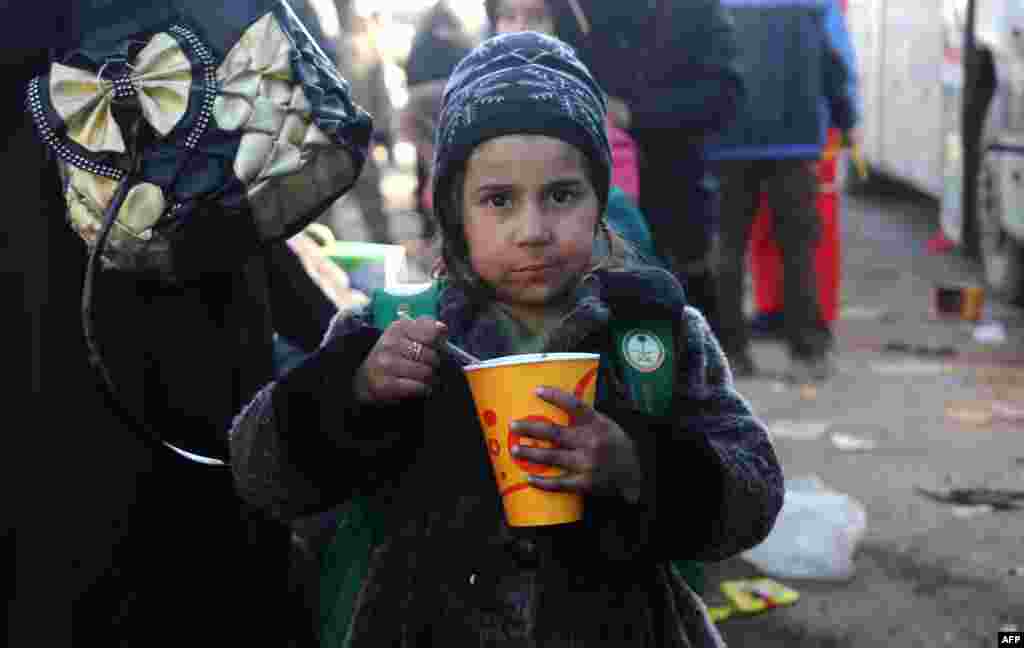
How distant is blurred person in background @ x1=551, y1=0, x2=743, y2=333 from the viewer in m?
4.14

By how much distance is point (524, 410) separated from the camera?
1.66 m

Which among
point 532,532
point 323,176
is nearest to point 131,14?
point 323,176

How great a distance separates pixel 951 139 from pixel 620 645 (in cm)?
780

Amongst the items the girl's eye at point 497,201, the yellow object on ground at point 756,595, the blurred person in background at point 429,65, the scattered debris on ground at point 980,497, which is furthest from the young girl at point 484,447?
the blurred person in background at point 429,65

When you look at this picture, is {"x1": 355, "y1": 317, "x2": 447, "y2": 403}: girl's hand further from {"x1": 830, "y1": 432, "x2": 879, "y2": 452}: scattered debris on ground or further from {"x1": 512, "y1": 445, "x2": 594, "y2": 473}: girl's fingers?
{"x1": 830, "y1": 432, "x2": 879, "y2": 452}: scattered debris on ground

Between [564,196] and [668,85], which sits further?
[668,85]

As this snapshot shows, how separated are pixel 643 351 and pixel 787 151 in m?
4.46

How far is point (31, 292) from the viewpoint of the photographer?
7.32ft

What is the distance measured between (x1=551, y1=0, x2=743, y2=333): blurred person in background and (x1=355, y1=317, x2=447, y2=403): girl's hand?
7.34 feet

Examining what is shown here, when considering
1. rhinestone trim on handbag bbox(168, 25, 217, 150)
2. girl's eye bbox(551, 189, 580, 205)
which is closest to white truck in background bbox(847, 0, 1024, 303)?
girl's eye bbox(551, 189, 580, 205)

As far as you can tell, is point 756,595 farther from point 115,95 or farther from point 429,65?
point 429,65

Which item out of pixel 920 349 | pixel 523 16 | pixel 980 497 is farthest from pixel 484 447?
pixel 920 349

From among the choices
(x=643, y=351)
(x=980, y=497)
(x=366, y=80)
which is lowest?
(x=980, y=497)

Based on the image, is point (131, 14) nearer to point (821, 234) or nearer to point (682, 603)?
point (682, 603)
